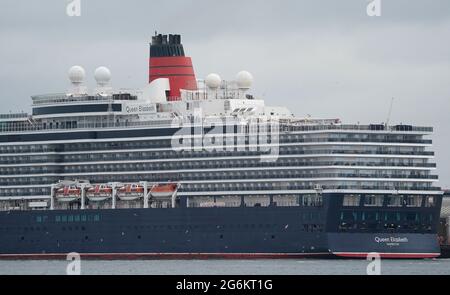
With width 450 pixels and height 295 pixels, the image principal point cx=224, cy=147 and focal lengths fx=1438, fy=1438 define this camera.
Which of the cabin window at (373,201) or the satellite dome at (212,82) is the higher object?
the satellite dome at (212,82)

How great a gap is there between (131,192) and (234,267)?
1847 centimetres

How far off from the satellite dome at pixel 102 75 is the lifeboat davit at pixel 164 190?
33.4 ft

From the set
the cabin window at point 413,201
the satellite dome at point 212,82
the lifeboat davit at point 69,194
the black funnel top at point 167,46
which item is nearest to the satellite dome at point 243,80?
the satellite dome at point 212,82

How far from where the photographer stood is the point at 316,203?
94750mm

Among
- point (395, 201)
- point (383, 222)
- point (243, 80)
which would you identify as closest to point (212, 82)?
point (243, 80)

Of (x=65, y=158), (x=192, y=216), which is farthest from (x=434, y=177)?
(x=65, y=158)

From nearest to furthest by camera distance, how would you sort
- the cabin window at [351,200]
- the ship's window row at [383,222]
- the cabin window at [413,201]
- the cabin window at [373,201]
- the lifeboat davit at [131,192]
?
the ship's window row at [383,222]
the cabin window at [351,200]
the cabin window at [373,201]
the cabin window at [413,201]
the lifeboat davit at [131,192]

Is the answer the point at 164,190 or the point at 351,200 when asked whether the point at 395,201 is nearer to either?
the point at 351,200

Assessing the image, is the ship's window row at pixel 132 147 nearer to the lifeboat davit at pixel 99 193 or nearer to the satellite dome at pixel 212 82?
the lifeboat davit at pixel 99 193

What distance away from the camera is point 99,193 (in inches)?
4109

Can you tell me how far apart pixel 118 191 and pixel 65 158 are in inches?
247

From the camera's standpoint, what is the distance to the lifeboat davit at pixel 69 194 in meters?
105

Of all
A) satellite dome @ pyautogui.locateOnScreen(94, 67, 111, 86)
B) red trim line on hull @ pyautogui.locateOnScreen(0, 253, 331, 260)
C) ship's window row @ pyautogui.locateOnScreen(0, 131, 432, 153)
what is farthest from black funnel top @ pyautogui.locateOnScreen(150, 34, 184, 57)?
red trim line on hull @ pyautogui.locateOnScreen(0, 253, 331, 260)

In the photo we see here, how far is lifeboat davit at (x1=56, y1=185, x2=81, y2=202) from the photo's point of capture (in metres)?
105
